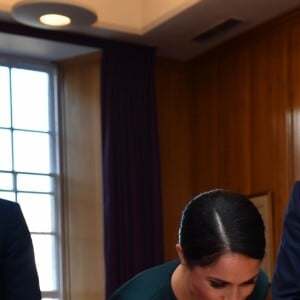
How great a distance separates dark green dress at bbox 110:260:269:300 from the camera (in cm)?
195

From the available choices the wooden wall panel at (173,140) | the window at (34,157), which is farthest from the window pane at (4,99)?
the wooden wall panel at (173,140)

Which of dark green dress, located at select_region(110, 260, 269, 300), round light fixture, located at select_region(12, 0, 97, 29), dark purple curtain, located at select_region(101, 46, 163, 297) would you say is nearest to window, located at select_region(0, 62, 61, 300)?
dark purple curtain, located at select_region(101, 46, 163, 297)

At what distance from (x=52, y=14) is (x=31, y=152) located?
1268mm

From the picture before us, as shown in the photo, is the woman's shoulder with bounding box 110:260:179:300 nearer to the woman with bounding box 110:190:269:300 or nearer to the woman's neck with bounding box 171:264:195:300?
the woman's neck with bounding box 171:264:195:300

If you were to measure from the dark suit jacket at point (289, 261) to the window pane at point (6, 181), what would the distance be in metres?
2.56

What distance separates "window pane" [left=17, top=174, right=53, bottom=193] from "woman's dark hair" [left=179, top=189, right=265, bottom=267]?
3042 mm

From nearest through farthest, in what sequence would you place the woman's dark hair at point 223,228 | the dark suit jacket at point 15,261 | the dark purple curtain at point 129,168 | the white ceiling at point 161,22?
the woman's dark hair at point 223,228 < the dark suit jacket at point 15,261 < the white ceiling at point 161,22 < the dark purple curtain at point 129,168

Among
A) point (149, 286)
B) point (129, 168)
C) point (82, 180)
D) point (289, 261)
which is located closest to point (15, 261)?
point (149, 286)

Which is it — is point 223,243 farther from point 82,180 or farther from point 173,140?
point 173,140

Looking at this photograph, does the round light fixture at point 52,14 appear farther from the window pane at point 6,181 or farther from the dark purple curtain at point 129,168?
the window pane at point 6,181

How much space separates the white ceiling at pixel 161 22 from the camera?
4137 mm

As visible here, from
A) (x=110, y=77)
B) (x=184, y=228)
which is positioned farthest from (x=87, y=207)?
(x=184, y=228)

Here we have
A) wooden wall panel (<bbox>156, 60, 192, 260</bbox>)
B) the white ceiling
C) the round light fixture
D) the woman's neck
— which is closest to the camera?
the woman's neck

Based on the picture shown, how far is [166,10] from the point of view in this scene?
4355 mm
